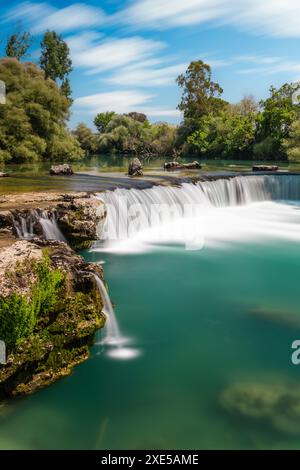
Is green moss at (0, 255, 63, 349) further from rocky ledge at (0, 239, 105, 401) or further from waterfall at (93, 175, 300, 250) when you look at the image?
waterfall at (93, 175, 300, 250)

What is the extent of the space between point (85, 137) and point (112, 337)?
226 ft

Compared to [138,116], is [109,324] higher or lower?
lower

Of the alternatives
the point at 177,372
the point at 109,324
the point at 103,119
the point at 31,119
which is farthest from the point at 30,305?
the point at 103,119

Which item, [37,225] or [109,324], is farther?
[37,225]

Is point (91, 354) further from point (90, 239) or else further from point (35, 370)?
point (90, 239)

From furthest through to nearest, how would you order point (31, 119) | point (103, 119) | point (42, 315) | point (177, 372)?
point (103, 119) < point (31, 119) < point (177, 372) < point (42, 315)

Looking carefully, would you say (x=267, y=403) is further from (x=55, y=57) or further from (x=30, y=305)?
(x=55, y=57)

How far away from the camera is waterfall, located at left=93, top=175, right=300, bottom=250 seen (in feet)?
43.9

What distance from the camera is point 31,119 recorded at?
34.2m

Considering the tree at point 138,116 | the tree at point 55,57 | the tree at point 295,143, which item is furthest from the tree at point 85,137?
the tree at point 295,143

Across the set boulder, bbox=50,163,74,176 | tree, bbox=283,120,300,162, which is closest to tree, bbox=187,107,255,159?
tree, bbox=283,120,300,162

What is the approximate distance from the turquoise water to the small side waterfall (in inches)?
5.1

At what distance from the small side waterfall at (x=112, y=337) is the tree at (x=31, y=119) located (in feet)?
84.0

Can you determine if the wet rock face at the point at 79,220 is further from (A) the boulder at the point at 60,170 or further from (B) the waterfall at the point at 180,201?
(A) the boulder at the point at 60,170
